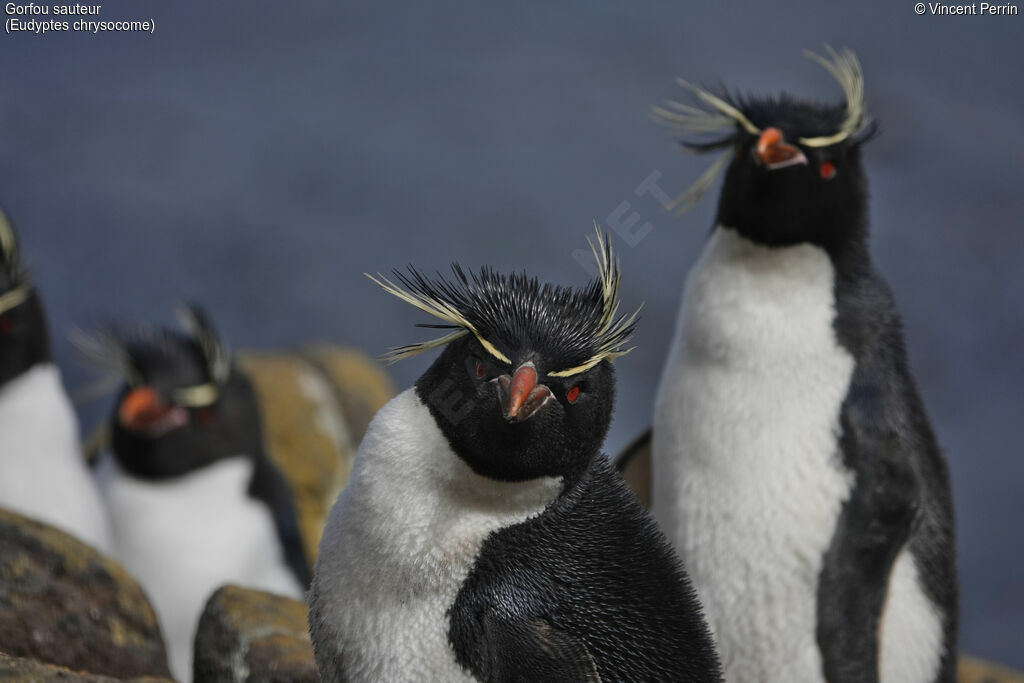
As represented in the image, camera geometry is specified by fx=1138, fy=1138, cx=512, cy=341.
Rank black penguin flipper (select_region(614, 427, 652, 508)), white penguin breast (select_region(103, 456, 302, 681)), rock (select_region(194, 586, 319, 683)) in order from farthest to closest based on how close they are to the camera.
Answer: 1. white penguin breast (select_region(103, 456, 302, 681))
2. black penguin flipper (select_region(614, 427, 652, 508))
3. rock (select_region(194, 586, 319, 683))

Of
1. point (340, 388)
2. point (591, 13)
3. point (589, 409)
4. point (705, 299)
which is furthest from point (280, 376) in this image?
point (591, 13)

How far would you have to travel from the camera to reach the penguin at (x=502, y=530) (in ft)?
4.75

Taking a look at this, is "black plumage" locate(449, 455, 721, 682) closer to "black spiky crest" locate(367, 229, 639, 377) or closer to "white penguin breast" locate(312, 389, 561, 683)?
"white penguin breast" locate(312, 389, 561, 683)

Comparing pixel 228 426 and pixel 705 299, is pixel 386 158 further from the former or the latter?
pixel 705 299

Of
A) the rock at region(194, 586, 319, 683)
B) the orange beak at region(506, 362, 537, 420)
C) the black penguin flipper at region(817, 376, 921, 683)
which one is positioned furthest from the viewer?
the black penguin flipper at region(817, 376, 921, 683)

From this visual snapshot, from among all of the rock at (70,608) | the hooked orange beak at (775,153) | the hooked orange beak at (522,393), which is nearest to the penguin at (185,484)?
the rock at (70,608)

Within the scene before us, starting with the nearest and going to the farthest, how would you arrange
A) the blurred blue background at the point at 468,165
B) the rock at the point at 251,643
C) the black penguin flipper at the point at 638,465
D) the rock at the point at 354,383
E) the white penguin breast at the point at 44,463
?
the rock at the point at 251,643
the black penguin flipper at the point at 638,465
the white penguin breast at the point at 44,463
the rock at the point at 354,383
the blurred blue background at the point at 468,165

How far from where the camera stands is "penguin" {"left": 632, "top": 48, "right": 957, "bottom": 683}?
228cm

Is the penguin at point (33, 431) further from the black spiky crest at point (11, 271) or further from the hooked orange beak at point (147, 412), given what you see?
the hooked orange beak at point (147, 412)

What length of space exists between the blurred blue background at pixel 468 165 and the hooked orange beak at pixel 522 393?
542cm

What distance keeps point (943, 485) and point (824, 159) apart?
764 mm

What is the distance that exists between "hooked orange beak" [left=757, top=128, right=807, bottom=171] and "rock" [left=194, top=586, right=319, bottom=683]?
129 cm

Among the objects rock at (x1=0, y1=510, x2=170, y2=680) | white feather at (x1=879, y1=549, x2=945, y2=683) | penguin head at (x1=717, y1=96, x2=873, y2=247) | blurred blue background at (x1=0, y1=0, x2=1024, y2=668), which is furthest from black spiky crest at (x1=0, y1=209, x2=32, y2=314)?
blurred blue background at (x1=0, y1=0, x2=1024, y2=668)

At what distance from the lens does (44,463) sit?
10.8 ft
